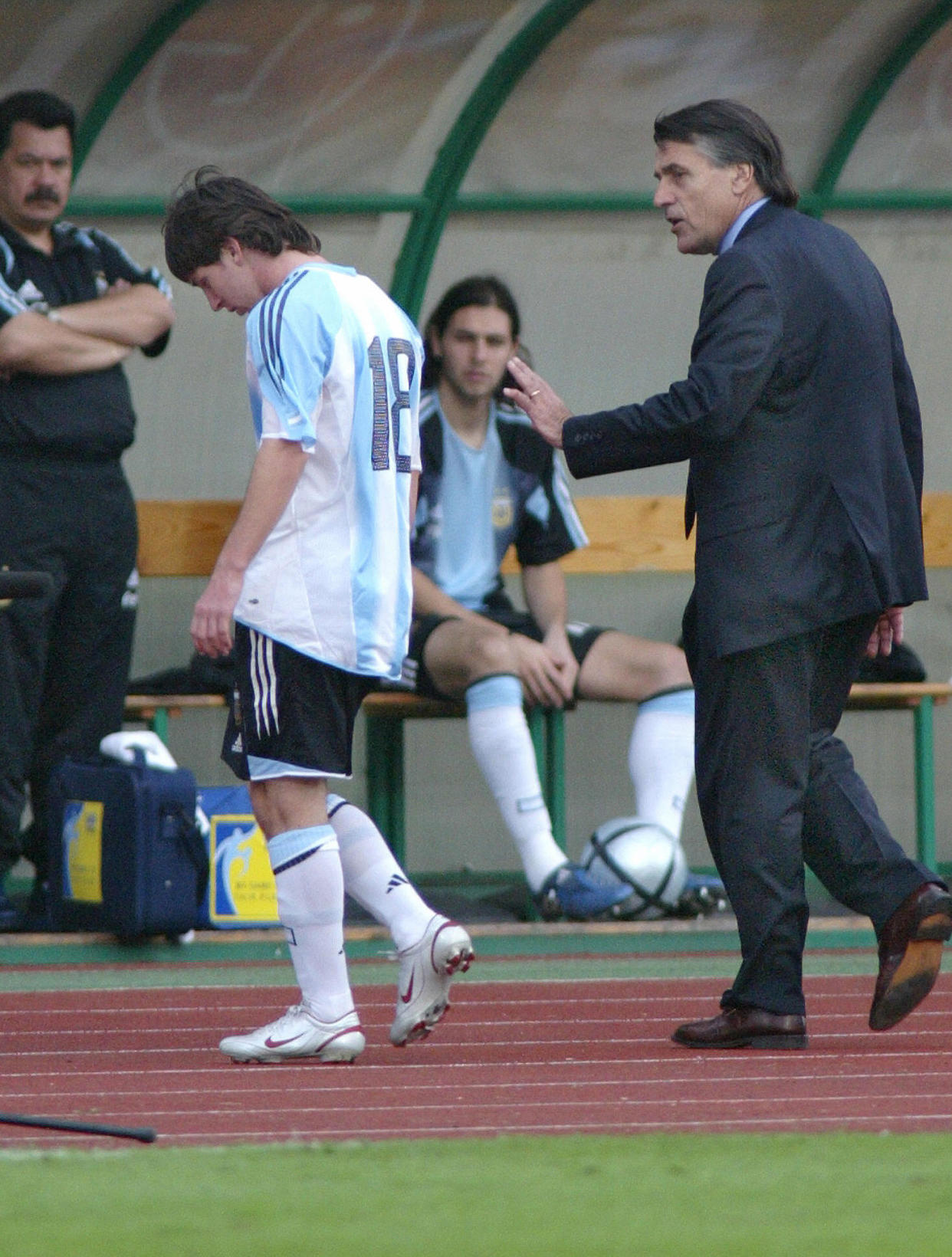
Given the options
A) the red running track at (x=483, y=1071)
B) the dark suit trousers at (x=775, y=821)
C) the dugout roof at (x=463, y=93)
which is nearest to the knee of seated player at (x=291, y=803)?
the red running track at (x=483, y=1071)

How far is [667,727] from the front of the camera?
271 inches

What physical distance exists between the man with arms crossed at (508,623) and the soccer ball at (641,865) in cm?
3

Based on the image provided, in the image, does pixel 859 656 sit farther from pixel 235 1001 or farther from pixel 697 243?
pixel 235 1001

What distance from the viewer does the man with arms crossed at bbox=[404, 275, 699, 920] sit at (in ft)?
22.1

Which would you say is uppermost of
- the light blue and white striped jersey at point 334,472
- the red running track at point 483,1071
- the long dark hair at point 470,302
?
the long dark hair at point 470,302

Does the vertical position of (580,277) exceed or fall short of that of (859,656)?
it exceeds it

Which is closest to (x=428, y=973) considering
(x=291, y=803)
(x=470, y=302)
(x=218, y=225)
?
(x=291, y=803)

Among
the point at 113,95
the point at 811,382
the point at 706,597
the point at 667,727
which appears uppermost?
the point at 113,95

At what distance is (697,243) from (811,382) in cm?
37

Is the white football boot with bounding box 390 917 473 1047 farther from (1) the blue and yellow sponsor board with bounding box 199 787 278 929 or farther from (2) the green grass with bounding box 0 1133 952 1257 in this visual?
(1) the blue and yellow sponsor board with bounding box 199 787 278 929

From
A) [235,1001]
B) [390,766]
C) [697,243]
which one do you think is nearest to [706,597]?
[697,243]

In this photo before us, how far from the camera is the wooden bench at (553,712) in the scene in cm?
712

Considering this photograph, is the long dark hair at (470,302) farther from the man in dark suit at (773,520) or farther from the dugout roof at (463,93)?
the man in dark suit at (773,520)

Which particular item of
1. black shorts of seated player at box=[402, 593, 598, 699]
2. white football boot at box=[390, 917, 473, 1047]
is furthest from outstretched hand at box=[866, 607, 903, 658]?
black shorts of seated player at box=[402, 593, 598, 699]
